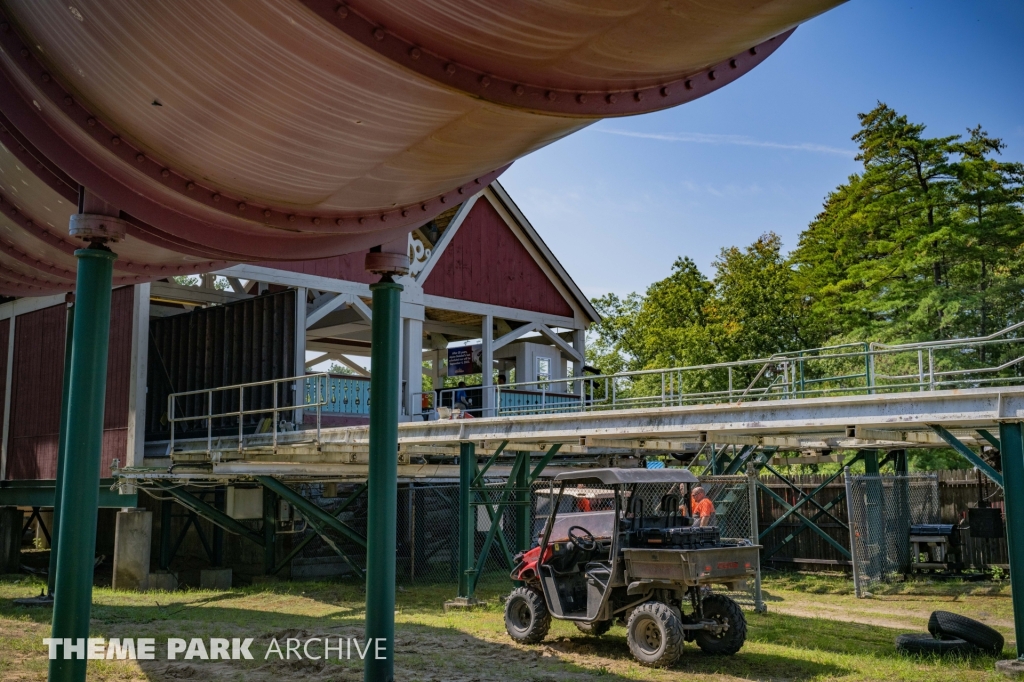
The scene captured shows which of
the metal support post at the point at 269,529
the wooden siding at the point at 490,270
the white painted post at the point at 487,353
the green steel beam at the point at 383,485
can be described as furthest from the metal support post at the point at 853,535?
the green steel beam at the point at 383,485

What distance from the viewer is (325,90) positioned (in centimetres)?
500

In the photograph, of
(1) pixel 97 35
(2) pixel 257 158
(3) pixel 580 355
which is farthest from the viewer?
(3) pixel 580 355

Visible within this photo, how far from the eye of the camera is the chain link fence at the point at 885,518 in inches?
720

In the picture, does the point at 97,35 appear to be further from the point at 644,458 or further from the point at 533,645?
the point at 644,458

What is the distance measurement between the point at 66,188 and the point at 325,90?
3.39 meters

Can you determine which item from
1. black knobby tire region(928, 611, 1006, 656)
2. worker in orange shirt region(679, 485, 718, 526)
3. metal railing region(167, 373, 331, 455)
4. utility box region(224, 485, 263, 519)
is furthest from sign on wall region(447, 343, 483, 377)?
black knobby tire region(928, 611, 1006, 656)

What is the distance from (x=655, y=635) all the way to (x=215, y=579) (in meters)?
13.3

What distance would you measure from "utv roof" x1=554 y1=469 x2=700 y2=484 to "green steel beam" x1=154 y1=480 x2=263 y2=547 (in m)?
10.9

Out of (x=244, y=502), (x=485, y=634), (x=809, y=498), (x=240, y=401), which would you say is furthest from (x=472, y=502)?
(x=809, y=498)

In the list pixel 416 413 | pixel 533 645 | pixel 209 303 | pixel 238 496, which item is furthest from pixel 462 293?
pixel 533 645

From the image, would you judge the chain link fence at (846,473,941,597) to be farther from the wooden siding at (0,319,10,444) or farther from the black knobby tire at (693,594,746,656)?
the wooden siding at (0,319,10,444)

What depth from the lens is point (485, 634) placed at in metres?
13.4

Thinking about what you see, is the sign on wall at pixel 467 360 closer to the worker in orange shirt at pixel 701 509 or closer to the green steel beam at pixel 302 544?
the green steel beam at pixel 302 544

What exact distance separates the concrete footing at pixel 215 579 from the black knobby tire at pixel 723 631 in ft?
43.0
